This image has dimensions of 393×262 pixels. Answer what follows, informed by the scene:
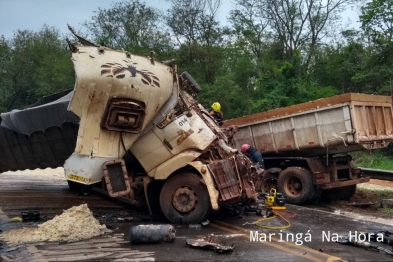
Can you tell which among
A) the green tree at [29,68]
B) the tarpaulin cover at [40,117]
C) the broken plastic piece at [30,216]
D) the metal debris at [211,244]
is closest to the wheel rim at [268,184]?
the tarpaulin cover at [40,117]

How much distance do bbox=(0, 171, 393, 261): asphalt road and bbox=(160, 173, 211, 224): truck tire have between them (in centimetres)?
20

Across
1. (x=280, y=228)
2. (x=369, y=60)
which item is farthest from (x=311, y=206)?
(x=369, y=60)

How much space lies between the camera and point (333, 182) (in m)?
Answer: 11.3

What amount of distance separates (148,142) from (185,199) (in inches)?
45.4

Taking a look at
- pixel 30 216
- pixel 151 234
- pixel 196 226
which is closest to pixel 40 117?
pixel 30 216

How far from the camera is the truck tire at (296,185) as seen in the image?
11.2m

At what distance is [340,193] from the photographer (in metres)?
12.1

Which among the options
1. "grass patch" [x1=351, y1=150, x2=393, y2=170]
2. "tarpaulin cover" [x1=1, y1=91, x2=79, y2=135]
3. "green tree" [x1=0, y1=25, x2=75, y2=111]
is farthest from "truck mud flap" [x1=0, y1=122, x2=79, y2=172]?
"green tree" [x1=0, y1=25, x2=75, y2=111]

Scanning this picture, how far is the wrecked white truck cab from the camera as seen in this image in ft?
24.5

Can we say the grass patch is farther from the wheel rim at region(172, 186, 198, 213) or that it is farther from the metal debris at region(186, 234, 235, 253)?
the metal debris at region(186, 234, 235, 253)

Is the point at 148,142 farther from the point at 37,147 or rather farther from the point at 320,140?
the point at 320,140

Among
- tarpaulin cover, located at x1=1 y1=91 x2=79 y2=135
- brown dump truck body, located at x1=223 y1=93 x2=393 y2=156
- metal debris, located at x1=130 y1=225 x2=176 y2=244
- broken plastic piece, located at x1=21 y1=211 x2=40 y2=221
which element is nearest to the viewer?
metal debris, located at x1=130 y1=225 x2=176 y2=244

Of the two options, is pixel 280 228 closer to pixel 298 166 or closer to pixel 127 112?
pixel 127 112

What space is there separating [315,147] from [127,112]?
535cm
